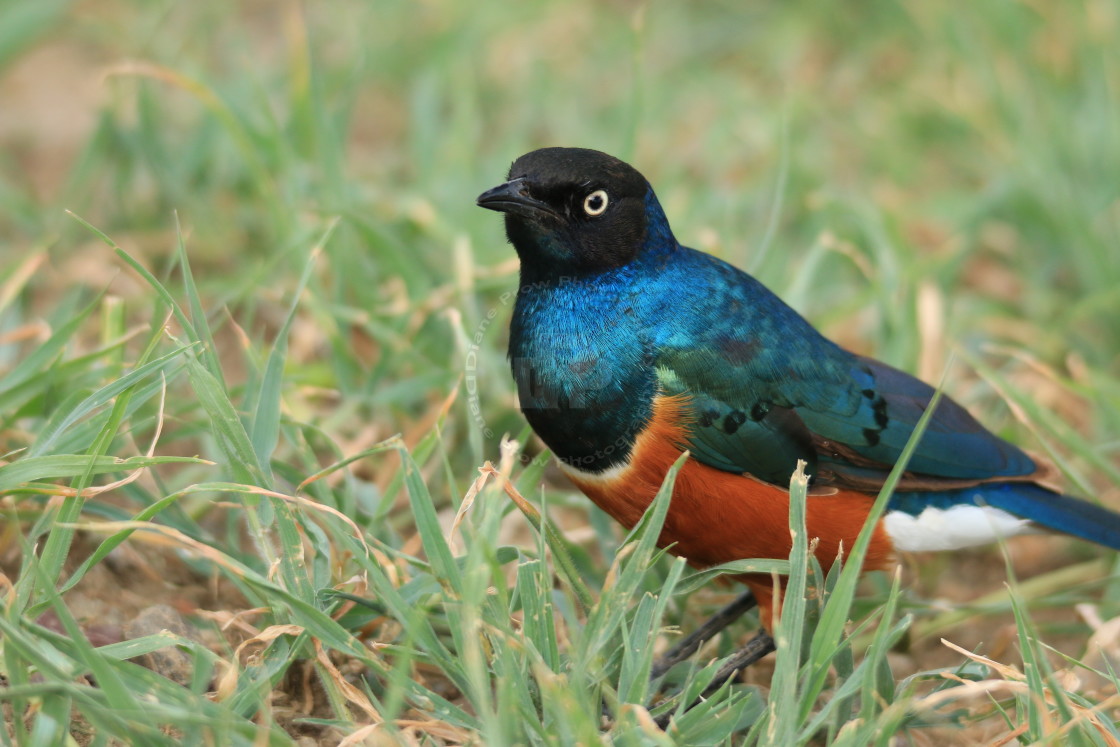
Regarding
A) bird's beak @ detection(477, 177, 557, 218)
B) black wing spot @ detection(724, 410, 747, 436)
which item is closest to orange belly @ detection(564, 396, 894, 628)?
black wing spot @ detection(724, 410, 747, 436)

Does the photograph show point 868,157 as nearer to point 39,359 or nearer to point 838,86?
point 838,86

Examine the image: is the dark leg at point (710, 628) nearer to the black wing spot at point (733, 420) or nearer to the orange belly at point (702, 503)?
the orange belly at point (702, 503)

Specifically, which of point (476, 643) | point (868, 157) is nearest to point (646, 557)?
point (476, 643)

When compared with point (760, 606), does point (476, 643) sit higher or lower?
higher

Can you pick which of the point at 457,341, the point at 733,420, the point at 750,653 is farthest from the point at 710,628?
the point at 457,341

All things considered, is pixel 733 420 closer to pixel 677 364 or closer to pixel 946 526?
pixel 677 364

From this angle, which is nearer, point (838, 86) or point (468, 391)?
point (468, 391)

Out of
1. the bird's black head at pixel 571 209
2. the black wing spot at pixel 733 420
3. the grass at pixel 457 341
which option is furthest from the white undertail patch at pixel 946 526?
the bird's black head at pixel 571 209
